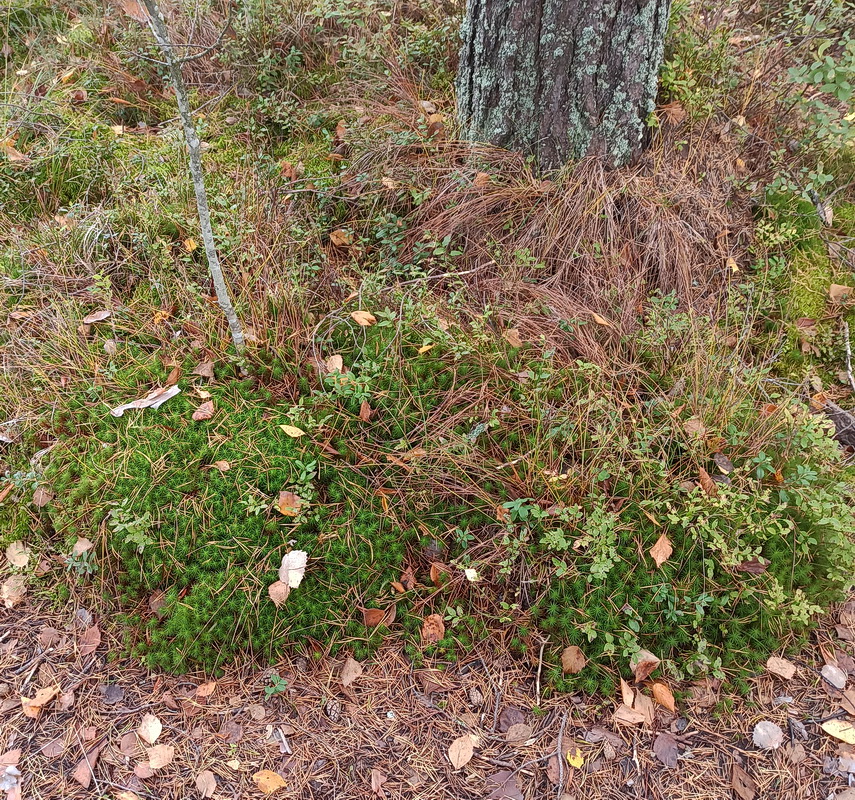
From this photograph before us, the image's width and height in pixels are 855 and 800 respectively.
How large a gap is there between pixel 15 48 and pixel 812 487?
6.30 meters

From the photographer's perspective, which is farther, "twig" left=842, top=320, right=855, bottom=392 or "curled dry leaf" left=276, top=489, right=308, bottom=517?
"twig" left=842, top=320, right=855, bottom=392

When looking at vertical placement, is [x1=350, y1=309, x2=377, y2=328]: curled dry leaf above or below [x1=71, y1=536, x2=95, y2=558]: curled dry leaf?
above

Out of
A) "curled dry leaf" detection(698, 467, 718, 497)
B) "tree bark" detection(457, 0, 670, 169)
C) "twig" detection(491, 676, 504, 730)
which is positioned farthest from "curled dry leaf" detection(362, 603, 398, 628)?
"tree bark" detection(457, 0, 670, 169)

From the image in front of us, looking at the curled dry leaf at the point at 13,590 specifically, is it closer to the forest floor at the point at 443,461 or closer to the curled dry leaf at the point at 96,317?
the forest floor at the point at 443,461

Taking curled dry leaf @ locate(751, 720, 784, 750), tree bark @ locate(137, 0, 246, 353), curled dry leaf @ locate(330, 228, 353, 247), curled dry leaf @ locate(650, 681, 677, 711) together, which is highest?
tree bark @ locate(137, 0, 246, 353)

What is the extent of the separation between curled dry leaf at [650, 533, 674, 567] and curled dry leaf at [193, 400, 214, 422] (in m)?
2.19

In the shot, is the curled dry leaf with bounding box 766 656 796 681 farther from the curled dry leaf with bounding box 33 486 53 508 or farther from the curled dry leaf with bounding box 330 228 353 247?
the curled dry leaf with bounding box 33 486 53 508

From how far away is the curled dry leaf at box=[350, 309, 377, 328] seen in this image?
3.00m

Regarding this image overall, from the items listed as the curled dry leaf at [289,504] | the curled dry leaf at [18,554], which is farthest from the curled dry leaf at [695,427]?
the curled dry leaf at [18,554]

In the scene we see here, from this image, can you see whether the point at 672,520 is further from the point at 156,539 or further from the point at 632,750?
the point at 156,539

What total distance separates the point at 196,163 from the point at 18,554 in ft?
6.62

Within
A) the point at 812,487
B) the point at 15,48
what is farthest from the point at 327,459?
the point at 15,48

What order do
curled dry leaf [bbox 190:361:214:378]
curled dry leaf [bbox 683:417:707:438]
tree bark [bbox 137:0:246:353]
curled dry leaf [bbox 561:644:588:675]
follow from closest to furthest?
1. tree bark [bbox 137:0:246:353]
2. curled dry leaf [bbox 561:644:588:675]
3. curled dry leaf [bbox 683:417:707:438]
4. curled dry leaf [bbox 190:361:214:378]

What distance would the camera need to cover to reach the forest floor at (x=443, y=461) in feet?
7.77
